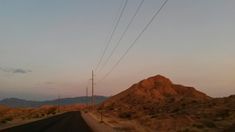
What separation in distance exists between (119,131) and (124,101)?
15817 centimetres

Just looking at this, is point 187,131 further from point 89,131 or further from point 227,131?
point 89,131

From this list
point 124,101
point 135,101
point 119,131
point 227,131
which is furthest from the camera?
point 124,101

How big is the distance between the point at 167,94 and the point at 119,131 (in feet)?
518

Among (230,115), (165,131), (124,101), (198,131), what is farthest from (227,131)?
(124,101)

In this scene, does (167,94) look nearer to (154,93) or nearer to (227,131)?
(154,93)

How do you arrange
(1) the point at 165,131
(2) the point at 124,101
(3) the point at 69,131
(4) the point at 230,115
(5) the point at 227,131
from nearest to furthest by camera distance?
(3) the point at 69,131 → (5) the point at 227,131 → (1) the point at 165,131 → (4) the point at 230,115 → (2) the point at 124,101

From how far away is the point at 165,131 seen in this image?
135 ft

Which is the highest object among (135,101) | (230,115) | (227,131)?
(135,101)

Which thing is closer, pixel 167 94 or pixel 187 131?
pixel 187 131

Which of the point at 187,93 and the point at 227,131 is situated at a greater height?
the point at 187,93

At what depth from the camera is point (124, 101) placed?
629 ft

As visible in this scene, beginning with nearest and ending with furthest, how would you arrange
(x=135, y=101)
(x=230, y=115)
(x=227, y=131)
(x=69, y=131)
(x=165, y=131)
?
(x=69, y=131), (x=227, y=131), (x=165, y=131), (x=230, y=115), (x=135, y=101)

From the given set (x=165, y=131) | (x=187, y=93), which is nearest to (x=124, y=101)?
(x=187, y=93)

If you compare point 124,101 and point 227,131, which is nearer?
point 227,131
